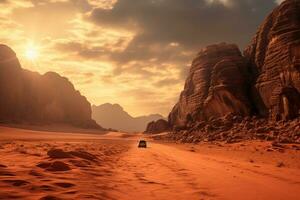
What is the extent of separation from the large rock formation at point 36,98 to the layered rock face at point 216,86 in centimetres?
4671

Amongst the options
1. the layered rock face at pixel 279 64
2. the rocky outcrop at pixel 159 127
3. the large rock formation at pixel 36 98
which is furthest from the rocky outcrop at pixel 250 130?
the large rock formation at pixel 36 98

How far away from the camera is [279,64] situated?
1430 inches

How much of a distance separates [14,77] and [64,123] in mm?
24153

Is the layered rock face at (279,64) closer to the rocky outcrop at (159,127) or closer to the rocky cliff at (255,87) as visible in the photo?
the rocky cliff at (255,87)

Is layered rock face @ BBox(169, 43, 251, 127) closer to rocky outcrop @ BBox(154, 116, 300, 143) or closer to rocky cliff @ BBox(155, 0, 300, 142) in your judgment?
rocky cliff @ BBox(155, 0, 300, 142)

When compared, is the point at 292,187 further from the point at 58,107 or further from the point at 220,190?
the point at 58,107

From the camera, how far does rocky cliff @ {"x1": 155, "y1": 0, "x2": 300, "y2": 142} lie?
32281 millimetres

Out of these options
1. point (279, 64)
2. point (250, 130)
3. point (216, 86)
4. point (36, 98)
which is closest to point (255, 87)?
point (216, 86)

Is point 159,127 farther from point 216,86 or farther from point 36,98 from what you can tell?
point 216,86

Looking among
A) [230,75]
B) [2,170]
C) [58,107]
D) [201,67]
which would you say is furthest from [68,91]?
[2,170]

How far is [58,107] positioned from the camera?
10269 cm

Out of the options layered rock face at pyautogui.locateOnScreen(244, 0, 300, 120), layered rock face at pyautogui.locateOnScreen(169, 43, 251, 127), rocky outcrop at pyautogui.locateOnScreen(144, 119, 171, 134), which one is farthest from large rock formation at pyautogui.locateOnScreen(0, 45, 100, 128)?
layered rock face at pyautogui.locateOnScreen(244, 0, 300, 120)

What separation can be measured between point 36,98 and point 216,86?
63.5 meters

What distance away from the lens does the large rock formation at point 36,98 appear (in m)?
81.8
